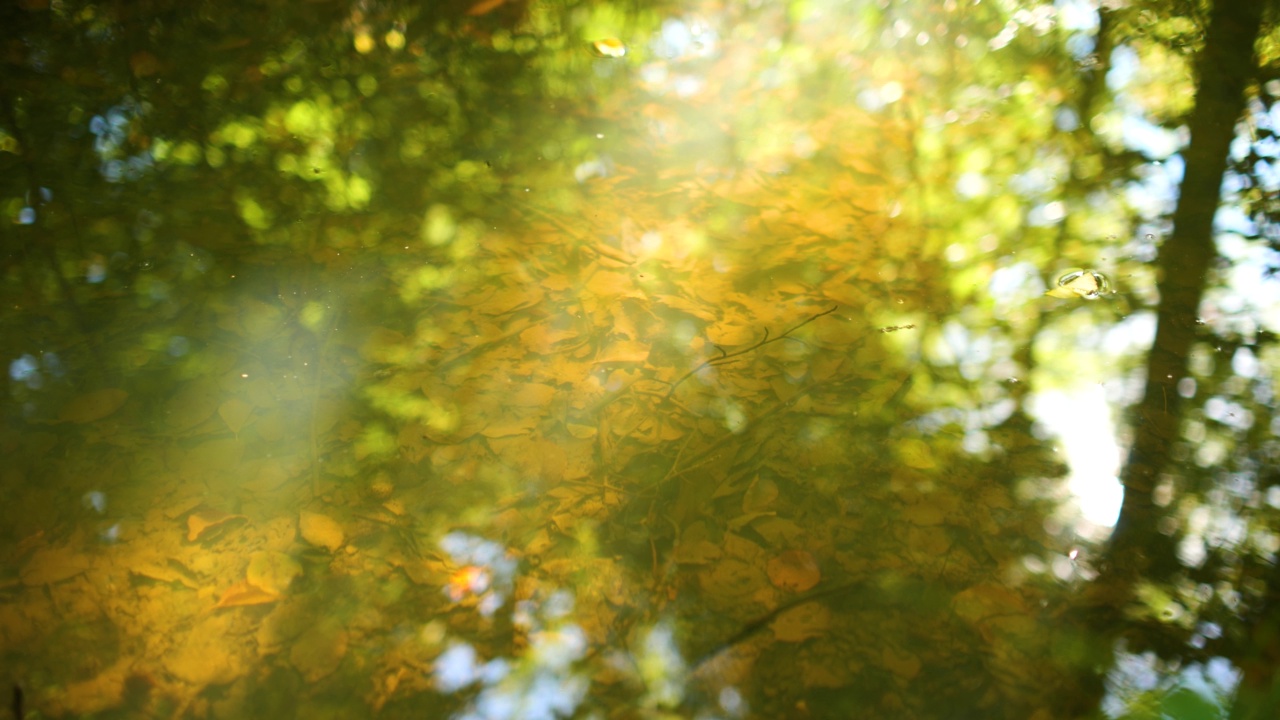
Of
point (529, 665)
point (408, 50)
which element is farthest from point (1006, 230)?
point (408, 50)

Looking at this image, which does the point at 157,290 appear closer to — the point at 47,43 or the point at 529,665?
the point at 529,665

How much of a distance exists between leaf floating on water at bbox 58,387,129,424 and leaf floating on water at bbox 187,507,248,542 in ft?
1.51

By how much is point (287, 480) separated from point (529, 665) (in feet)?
2.54

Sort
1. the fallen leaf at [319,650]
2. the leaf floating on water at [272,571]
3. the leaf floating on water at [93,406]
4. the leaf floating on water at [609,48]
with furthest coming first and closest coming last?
the leaf floating on water at [609,48] < the leaf floating on water at [93,406] < the leaf floating on water at [272,571] < the fallen leaf at [319,650]

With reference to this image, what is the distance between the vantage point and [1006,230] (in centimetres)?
266

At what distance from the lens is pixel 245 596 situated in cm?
159

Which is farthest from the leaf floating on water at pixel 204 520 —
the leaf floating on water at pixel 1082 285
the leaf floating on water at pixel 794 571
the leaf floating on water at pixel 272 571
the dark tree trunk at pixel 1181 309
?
the leaf floating on water at pixel 1082 285

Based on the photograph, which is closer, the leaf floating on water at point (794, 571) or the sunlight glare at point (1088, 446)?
the leaf floating on water at point (794, 571)

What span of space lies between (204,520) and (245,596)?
246 mm

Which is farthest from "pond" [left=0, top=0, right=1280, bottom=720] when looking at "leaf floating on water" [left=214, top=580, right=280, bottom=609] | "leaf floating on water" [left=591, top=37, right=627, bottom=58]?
"leaf floating on water" [left=591, top=37, right=627, bottom=58]

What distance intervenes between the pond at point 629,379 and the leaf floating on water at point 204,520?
0.07ft

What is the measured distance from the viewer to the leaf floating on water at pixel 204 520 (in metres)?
1.69

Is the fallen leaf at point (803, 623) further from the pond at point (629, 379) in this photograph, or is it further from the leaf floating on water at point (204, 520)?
the leaf floating on water at point (204, 520)

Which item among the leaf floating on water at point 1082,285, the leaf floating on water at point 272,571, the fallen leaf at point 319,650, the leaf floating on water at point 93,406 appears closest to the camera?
the fallen leaf at point 319,650
